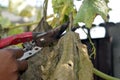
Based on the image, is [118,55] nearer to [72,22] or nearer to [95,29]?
[95,29]

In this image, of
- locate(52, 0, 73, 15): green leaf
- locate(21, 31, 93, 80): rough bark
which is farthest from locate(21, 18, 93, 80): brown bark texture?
locate(52, 0, 73, 15): green leaf

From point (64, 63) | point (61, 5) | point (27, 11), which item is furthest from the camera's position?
point (27, 11)

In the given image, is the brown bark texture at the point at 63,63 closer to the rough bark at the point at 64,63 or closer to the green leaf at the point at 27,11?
the rough bark at the point at 64,63

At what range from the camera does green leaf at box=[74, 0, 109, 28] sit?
0.89 m

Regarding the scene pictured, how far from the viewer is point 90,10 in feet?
2.97

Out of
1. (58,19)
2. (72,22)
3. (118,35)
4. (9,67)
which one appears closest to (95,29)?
(118,35)

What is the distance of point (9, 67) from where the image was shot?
85 cm

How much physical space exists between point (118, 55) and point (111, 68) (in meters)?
0.05

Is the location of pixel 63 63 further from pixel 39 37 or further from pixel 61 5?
pixel 61 5

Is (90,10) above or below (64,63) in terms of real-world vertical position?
above

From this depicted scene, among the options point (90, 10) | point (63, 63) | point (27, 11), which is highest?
point (90, 10)

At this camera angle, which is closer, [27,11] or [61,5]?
[61,5]

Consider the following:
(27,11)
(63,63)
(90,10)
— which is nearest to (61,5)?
(90,10)

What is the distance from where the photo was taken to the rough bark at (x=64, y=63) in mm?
816
